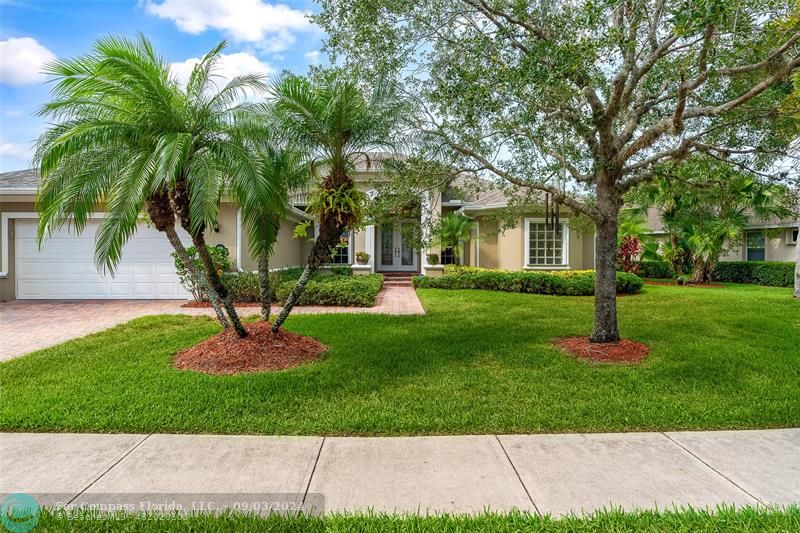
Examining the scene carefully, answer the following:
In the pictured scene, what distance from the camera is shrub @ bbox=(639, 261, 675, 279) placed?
20.8m

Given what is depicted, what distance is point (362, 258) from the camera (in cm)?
1734

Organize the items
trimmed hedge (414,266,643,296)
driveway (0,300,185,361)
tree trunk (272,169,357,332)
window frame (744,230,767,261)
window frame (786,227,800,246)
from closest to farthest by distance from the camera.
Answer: tree trunk (272,169,357,332)
driveway (0,300,185,361)
trimmed hedge (414,266,643,296)
window frame (786,227,800,246)
window frame (744,230,767,261)

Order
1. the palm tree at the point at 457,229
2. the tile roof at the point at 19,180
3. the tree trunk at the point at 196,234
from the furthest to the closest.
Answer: the palm tree at the point at 457,229 < the tile roof at the point at 19,180 < the tree trunk at the point at 196,234

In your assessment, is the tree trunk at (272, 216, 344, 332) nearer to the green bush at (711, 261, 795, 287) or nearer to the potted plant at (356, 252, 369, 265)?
the potted plant at (356, 252, 369, 265)

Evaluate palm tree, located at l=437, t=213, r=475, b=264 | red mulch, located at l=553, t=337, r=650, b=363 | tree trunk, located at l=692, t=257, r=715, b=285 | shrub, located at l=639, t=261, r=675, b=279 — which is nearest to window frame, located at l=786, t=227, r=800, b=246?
tree trunk, located at l=692, t=257, r=715, b=285

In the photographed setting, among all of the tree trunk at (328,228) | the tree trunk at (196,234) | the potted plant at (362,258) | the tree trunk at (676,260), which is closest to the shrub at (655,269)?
the tree trunk at (676,260)

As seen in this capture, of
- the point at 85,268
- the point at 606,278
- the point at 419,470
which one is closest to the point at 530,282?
the point at 606,278

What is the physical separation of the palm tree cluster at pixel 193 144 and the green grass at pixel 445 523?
132 inches

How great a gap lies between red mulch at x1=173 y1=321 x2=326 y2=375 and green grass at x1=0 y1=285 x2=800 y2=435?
33 cm

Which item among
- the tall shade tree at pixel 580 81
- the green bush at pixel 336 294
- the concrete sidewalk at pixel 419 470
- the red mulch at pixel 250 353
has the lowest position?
the concrete sidewalk at pixel 419 470

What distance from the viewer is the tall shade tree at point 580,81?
5555 millimetres

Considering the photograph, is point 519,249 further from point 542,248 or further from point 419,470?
point 419,470

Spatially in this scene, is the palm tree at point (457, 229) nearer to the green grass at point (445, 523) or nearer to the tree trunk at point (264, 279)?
Answer: the tree trunk at point (264, 279)

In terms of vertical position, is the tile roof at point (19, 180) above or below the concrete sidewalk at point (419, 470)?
above
